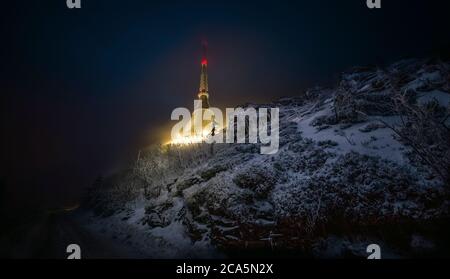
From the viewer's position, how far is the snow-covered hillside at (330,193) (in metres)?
12.4

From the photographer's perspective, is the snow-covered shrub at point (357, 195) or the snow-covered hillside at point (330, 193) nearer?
the snow-covered hillside at point (330, 193)

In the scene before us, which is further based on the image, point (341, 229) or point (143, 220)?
point (143, 220)

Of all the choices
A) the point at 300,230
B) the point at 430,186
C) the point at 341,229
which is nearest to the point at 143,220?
the point at 300,230

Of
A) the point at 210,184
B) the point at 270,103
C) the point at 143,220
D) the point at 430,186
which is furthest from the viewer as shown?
the point at 270,103

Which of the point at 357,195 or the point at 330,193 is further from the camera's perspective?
the point at 330,193

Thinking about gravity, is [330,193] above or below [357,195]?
above

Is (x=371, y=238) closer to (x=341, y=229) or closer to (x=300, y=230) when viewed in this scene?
(x=341, y=229)

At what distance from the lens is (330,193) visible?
1498 cm

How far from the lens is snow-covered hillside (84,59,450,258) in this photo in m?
12.4

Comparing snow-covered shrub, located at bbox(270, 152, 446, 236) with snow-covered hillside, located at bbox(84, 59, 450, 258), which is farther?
snow-covered shrub, located at bbox(270, 152, 446, 236)

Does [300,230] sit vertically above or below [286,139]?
below
